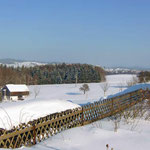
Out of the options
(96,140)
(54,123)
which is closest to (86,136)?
(96,140)

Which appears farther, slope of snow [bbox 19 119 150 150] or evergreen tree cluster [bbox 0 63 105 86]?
evergreen tree cluster [bbox 0 63 105 86]

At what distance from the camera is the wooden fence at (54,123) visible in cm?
418

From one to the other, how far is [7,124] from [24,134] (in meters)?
1.12

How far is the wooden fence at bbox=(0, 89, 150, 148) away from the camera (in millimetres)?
4175

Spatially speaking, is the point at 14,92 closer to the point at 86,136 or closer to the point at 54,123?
the point at 54,123

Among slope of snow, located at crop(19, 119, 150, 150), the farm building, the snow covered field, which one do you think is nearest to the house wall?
the farm building

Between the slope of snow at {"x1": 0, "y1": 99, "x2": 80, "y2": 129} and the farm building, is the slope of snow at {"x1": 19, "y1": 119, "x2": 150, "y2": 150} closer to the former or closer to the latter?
the slope of snow at {"x1": 0, "y1": 99, "x2": 80, "y2": 129}

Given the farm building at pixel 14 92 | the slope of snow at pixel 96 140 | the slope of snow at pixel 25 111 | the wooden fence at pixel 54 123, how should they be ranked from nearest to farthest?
the wooden fence at pixel 54 123 < the slope of snow at pixel 96 140 < the slope of snow at pixel 25 111 < the farm building at pixel 14 92

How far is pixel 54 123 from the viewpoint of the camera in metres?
5.31

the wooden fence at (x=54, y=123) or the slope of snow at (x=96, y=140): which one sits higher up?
the wooden fence at (x=54, y=123)

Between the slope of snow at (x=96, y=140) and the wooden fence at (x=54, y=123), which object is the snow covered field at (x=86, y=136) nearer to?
the slope of snow at (x=96, y=140)

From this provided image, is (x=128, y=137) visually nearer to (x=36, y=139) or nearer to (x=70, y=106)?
(x=36, y=139)

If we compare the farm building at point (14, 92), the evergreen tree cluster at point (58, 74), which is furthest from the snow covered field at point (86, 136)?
the evergreen tree cluster at point (58, 74)

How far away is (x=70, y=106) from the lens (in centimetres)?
737
